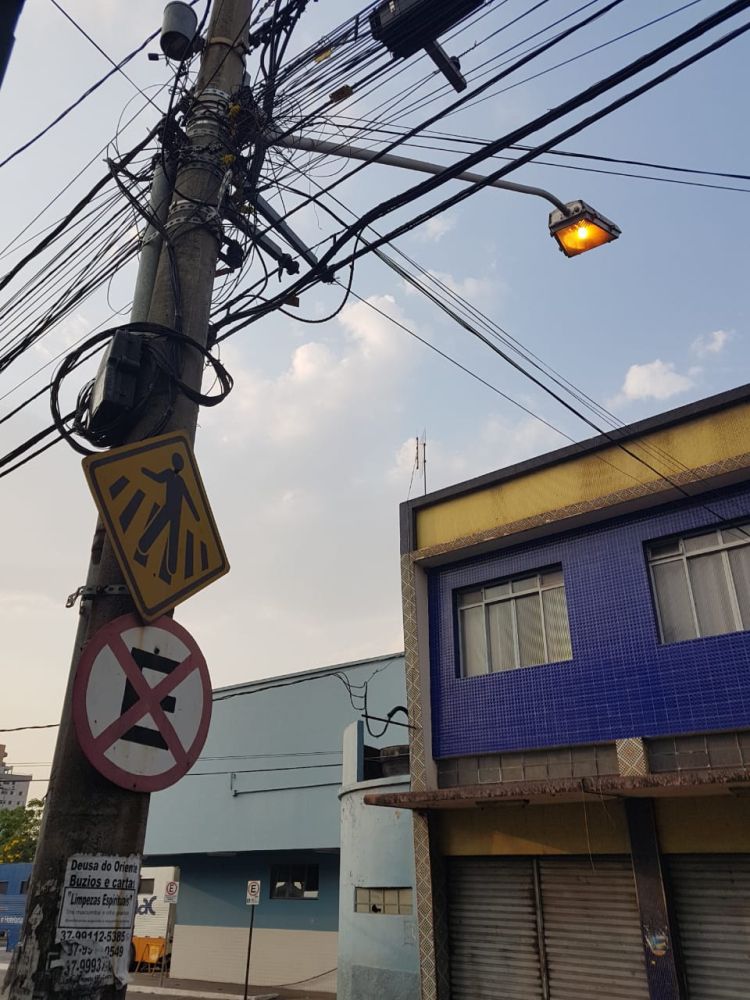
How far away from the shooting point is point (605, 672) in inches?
416

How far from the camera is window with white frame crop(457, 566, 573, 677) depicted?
451 inches


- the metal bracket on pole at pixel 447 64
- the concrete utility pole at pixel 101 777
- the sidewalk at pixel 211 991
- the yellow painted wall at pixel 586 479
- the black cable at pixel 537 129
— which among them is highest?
the metal bracket on pole at pixel 447 64

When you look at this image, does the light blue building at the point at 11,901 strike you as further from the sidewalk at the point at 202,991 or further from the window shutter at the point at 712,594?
the window shutter at the point at 712,594

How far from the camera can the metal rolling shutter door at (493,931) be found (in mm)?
10219

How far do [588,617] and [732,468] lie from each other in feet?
9.45

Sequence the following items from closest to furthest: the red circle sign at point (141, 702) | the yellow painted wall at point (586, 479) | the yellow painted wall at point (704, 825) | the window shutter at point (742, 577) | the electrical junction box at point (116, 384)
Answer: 1. the red circle sign at point (141, 702)
2. the electrical junction box at point (116, 384)
3. the yellow painted wall at point (704, 825)
4. the window shutter at point (742, 577)
5. the yellow painted wall at point (586, 479)

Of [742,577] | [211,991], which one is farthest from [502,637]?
[211,991]

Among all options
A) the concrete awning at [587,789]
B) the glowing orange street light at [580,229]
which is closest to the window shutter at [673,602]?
the concrete awning at [587,789]

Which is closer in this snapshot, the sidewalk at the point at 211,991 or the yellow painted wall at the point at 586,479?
the yellow painted wall at the point at 586,479

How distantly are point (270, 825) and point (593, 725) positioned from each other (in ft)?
50.1

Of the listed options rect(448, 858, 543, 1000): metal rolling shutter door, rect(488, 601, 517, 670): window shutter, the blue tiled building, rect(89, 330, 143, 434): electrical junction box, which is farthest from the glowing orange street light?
rect(448, 858, 543, 1000): metal rolling shutter door

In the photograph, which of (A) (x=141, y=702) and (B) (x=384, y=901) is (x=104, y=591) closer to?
(A) (x=141, y=702)

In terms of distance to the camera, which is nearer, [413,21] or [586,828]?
[413,21]

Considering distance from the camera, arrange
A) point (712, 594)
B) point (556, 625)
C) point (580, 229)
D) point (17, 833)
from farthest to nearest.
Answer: point (17, 833), point (556, 625), point (712, 594), point (580, 229)
